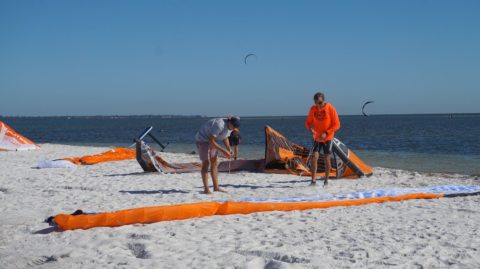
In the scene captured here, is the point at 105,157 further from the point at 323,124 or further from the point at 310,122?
the point at 323,124

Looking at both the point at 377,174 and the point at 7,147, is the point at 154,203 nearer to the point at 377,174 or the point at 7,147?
the point at 377,174

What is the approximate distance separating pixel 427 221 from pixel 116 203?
13.3 ft

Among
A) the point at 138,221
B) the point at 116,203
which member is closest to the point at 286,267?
the point at 138,221

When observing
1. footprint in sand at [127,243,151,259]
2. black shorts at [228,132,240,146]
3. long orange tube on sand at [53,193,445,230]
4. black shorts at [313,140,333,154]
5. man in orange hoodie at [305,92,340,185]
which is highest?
man in orange hoodie at [305,92,340,185]

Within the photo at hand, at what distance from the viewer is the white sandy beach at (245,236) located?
4.17 meters

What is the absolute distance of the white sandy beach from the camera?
4.17 m

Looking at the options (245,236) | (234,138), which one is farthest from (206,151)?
(234,138)

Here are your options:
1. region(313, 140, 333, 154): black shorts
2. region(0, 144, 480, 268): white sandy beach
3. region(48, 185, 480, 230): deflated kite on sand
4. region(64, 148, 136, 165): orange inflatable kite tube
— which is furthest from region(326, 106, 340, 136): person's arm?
region(64, 148, 136, 165): orange inflatable kite tube

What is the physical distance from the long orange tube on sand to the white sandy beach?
12 cm

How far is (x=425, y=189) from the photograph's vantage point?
24.5 feet

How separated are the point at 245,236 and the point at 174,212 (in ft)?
3.60

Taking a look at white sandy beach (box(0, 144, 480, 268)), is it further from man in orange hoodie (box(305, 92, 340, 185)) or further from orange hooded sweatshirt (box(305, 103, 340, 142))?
orange hooded sweatshirt (box(305, 103, 340, 142))

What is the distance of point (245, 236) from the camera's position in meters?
4.96

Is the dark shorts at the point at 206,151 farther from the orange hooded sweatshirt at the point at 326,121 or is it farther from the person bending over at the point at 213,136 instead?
the orange hooded sweatshirt at the point at 326,121
